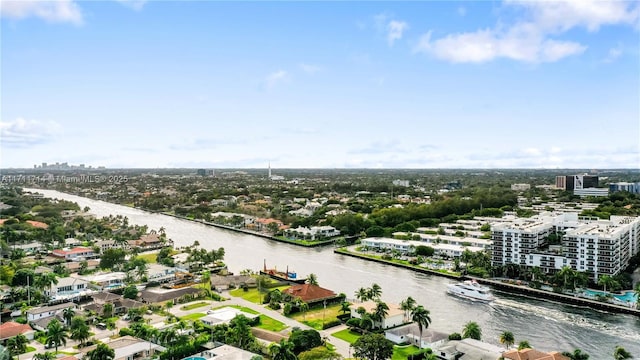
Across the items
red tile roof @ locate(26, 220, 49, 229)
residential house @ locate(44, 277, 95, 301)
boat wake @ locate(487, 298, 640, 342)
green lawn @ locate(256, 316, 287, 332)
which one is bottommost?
boat wake @ locate(487, 298, 640, 342)

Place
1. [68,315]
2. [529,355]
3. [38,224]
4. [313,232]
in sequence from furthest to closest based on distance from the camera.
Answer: [38,224] < [313,232] < [68,315] < [529,355]

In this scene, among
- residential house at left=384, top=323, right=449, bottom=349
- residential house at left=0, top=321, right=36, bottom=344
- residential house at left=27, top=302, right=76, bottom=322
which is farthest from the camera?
residential house at left=27, top=302, right=76, bottom=322

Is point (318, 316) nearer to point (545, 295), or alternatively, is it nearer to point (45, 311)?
point (45, 311)

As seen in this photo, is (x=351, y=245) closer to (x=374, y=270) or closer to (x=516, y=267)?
(x=374, y=270)

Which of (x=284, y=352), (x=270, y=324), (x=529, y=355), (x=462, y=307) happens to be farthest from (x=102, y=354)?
(x=462, y=307)

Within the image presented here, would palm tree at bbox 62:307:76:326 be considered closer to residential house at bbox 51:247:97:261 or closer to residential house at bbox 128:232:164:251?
residential house at bbox 51:247:97:261

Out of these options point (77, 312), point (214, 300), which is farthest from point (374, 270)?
point (77, 312)

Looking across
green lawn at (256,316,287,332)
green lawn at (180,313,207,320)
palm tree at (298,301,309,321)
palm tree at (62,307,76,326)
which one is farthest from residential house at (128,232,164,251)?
palm tree at (298,301,309,321)

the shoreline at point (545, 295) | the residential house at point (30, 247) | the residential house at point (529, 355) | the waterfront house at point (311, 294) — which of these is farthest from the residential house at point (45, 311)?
the shoreline at point (545, 295)
